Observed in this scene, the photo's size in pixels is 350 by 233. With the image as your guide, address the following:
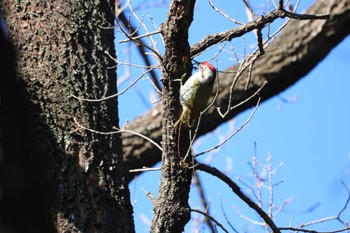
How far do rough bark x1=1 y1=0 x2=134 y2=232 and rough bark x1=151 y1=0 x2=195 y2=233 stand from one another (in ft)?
0.78

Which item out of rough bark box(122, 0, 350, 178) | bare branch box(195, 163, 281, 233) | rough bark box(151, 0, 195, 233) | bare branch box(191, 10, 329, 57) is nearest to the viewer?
rough bark box(151, 0, 195, 233)

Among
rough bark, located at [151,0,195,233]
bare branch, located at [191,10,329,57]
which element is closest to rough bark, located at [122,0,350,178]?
bare branch, located at [191,10,329,57]

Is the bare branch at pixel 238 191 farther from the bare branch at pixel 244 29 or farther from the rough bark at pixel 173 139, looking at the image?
the bare branch at pixel 244 29

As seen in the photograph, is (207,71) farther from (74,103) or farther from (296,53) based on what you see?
(296,53)

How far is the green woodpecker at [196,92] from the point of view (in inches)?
118

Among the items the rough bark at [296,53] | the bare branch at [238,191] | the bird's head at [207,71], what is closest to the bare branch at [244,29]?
the bird's head at [207,71]

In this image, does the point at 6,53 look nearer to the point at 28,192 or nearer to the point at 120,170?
the point at 28,192

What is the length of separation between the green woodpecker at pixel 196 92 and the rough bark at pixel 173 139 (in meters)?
0.06

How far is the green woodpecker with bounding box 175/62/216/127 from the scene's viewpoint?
2996 mm

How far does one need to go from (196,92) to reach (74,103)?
58 cm

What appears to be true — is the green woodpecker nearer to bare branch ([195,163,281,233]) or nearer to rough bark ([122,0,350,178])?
bare branch ([195,163,281,233])

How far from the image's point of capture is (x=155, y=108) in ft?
17.9

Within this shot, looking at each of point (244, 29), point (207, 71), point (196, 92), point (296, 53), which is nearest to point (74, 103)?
point (196, 92)

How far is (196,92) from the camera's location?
331 cm
